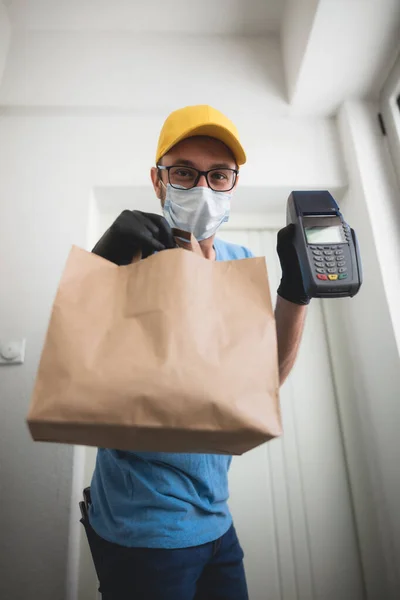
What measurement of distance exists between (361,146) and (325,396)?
933mm

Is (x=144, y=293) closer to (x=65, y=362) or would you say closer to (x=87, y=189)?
(x=65, y=362)

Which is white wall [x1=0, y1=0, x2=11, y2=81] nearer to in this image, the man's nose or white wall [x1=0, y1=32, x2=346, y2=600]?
white wall [x1=0, y1=32, x2=346, y2=600]

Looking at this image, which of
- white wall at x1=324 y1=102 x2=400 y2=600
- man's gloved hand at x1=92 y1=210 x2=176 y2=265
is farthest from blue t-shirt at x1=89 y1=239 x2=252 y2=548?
white wall at x1=324 y1=102 x2=400 y2=600

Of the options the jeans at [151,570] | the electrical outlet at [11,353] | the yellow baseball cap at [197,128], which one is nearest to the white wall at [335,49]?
the yellow baseball cap at [197,128]

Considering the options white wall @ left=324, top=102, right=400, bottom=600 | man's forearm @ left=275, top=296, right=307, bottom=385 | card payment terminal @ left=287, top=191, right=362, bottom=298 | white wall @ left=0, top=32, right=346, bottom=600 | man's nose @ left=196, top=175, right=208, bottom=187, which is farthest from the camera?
white wall @ left=324, top=102, right=400, bottom=600

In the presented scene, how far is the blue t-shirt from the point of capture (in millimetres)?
529

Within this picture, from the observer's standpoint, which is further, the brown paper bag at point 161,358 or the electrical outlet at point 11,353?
the electrical outlet at point 11,353

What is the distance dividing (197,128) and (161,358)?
1.89ft

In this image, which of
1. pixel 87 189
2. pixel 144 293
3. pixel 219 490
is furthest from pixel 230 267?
pixel 87 189

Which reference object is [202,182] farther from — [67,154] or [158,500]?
[67,154]

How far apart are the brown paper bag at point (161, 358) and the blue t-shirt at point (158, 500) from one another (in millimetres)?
232

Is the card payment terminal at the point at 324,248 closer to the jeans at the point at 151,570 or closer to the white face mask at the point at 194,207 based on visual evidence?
the white face mask at the point at 194,207

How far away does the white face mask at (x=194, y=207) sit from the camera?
0.70 m

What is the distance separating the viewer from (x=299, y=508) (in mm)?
1113
